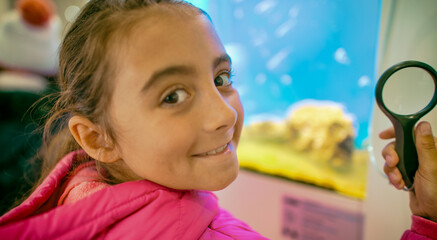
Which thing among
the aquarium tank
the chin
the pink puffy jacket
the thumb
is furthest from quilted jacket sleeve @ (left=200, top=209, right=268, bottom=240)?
the aquarium tank

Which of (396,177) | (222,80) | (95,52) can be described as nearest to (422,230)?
(396,177)

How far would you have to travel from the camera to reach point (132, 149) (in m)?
0.51

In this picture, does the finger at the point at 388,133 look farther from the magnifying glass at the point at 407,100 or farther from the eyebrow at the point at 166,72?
the eyebrow at the point at 166,72

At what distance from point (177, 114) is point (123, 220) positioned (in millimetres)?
230

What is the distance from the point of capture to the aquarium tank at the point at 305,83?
34.4 inches

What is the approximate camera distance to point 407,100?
0.56m

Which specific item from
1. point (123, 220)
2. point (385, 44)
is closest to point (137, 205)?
point (123, 220)

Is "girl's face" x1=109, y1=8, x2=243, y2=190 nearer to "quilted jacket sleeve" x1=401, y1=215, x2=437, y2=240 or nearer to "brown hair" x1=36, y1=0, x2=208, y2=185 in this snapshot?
"brown hair" x1=36, y1=0, x2=208, y2=185

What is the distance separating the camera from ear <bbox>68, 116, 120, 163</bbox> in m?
0.53

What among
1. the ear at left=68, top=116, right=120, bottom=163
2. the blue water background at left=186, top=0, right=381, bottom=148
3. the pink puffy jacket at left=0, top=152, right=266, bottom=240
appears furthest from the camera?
the blue water background at left=186, top=0, right=381, bottom=148

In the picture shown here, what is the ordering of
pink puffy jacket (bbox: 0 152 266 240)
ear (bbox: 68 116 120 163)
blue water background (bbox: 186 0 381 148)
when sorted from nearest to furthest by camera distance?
pink puffy jacket (bbox: 0 152 266 240) → ear (bbox: 68 116 120 163) → blue water background (bbox: 186 0 381 148)

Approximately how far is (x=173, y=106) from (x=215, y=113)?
0.08 m

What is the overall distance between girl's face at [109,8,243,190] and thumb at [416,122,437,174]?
368 millimetres

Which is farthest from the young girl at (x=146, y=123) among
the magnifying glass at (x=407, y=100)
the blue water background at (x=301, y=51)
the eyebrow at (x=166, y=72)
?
the blue water background at (x=301, y=51)
